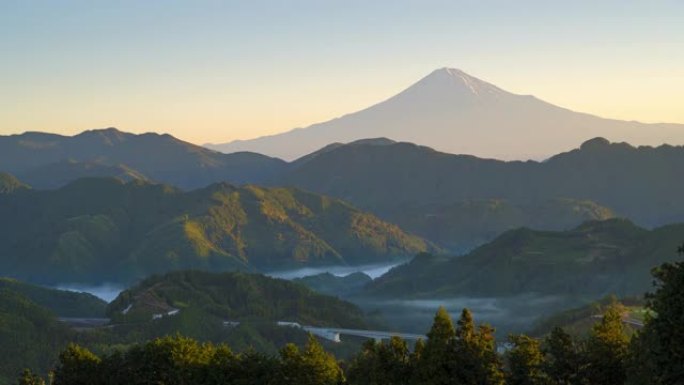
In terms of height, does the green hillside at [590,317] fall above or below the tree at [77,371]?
below

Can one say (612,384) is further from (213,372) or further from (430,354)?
(213,372)

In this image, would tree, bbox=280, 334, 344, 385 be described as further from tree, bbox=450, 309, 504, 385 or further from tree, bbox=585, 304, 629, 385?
tree, bbox=585, 304, 629, 385

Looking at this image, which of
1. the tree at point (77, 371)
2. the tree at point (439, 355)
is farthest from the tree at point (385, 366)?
the tree at point (77, 371)

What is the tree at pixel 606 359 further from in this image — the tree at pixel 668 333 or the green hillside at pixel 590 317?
the green hillside at pixel 590 317

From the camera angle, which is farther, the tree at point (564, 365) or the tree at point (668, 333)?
the tree at point (564, 365)

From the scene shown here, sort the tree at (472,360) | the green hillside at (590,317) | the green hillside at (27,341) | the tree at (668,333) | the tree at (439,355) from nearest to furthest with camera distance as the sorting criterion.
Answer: the tree at (668,333) → the tree at (472,360) → the tree at (439,355) → the green hillside at (590,317) → the green hillside at (27,341)

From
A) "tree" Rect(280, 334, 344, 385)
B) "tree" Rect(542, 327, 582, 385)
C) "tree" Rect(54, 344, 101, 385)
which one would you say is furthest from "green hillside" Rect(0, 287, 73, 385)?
"tree" Rect(542, 327, 582, 385)
